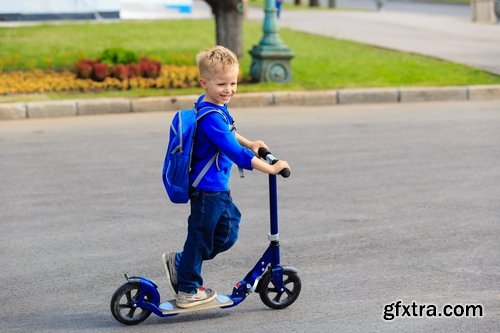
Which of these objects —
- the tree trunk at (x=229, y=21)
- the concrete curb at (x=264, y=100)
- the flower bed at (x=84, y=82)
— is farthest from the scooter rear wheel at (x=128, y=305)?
the tree trunk at (x=229, y=21)

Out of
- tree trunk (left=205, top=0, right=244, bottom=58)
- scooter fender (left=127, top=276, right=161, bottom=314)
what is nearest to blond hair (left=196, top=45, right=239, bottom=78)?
scooter fender (left=127, top=276, right=161, bottom=314)

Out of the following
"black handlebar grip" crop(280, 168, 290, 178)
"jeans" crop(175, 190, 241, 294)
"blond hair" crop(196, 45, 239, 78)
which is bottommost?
"jeans" crop(175, 190, 241, 294)

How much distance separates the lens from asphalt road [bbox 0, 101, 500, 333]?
614cm

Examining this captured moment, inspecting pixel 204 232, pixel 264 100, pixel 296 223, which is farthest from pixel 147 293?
pixel 264 100

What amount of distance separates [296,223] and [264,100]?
6.47 metres

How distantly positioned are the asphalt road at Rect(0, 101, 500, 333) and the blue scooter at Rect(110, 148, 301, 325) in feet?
0.25

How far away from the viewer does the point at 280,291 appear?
6.09 metres

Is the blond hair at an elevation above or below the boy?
above

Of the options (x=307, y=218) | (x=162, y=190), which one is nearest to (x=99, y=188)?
(x=162, y=190)

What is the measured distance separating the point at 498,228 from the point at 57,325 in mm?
3342

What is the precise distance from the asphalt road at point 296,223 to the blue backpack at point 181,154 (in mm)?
711

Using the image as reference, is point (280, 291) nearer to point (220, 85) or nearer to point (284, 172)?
point (284, 172)

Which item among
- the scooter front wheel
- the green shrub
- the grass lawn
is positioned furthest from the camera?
the green shrub

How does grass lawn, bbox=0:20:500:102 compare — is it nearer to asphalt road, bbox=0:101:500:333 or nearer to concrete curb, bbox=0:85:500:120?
concrete curb, bbox=0:85:500:120
